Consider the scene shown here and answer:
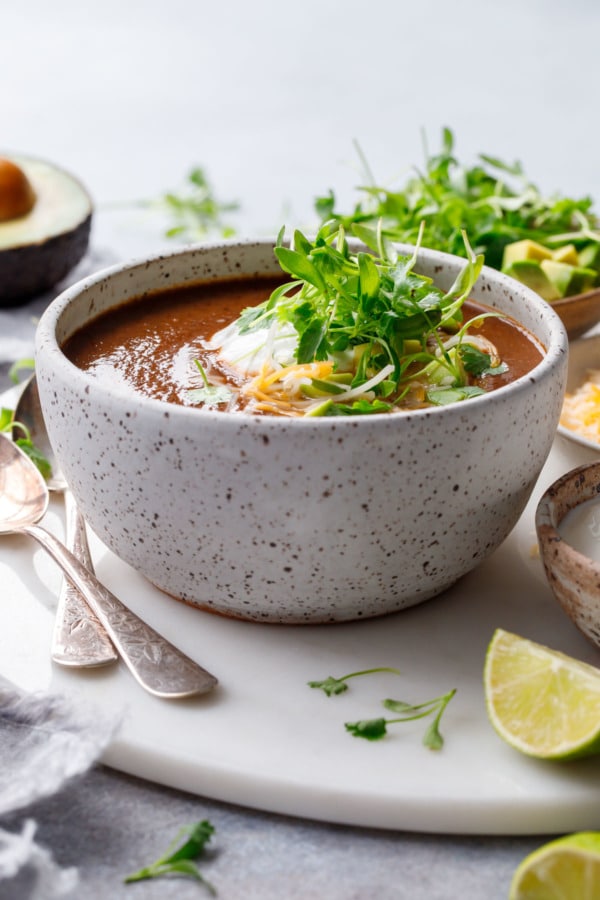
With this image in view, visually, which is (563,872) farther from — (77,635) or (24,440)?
(24,440)

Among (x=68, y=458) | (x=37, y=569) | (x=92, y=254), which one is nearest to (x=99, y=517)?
(x=68, y=458)

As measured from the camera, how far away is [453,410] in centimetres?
161

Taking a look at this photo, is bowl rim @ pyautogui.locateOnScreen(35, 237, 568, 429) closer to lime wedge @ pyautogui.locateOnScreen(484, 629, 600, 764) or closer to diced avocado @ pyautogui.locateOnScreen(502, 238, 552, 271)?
lime wedge @ pyautogui.locateOnScreen(484, 629, 600, 764)

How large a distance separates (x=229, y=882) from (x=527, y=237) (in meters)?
2.32

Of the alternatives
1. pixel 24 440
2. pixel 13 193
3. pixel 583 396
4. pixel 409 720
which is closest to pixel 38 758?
pixel 409 720

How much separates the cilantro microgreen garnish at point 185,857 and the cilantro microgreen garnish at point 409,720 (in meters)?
0.26

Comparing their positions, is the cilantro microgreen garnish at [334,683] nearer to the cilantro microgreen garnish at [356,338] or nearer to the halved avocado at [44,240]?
the cilantro microgreen garnish at [356,338]

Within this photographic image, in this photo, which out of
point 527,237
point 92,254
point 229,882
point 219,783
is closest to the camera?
point 229,882

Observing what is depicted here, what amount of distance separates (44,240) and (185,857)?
8.40ft

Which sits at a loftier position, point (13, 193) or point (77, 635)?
point (77, 635)

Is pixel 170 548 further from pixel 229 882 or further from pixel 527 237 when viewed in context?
pixel 527 237

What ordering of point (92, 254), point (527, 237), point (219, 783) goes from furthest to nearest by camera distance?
1. point (92, 254)
2. point (527, 237)
3. point (219, 783)

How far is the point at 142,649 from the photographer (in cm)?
174

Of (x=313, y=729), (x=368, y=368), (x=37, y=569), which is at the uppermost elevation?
(x=368, y=368)
